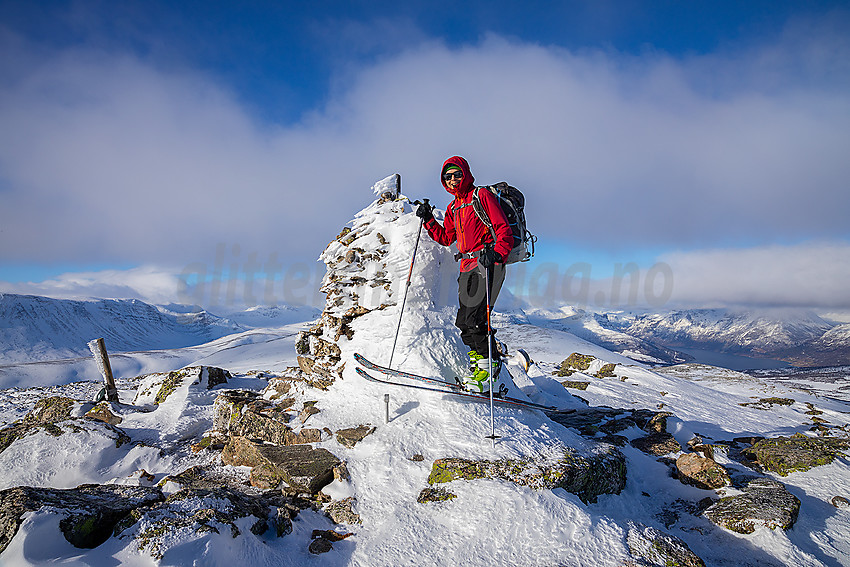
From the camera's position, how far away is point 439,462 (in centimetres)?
624

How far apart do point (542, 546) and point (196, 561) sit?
406 cm

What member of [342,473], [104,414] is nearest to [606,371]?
[342,473]

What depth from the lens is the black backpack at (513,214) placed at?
7102 millimetres

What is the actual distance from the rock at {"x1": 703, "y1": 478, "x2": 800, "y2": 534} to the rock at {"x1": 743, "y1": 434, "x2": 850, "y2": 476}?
5.60ft

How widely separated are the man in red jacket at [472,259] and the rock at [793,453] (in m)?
6.21

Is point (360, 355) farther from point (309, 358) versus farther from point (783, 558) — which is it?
point (783, 558)

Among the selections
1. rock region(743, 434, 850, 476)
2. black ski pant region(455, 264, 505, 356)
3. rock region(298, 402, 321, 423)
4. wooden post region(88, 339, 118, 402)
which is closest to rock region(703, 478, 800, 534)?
rock region(743, 434, 850, 476)

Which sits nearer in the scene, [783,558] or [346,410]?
[783,558]

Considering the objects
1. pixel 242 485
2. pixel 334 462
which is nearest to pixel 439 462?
pixel 334 462

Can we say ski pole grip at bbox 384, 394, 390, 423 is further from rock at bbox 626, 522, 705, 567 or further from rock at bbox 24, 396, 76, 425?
rock at bbox 24, 396, 76, 425

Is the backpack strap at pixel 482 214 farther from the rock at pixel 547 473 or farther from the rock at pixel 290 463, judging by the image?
the rock at pixel 290 463

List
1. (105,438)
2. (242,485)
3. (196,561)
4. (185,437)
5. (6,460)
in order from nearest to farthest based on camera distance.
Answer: (196,561)
(242,485)
(6,460)
(105,438)
(185,437)

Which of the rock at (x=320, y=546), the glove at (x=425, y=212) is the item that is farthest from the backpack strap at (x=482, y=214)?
the rock at (x=320, y=546)

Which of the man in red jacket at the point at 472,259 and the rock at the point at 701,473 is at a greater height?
the man in red jacket at the point at 472,259
